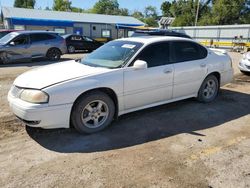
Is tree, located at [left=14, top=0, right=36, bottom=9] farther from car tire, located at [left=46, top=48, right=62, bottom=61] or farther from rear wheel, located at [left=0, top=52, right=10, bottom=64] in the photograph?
rear wheel, located at [left=0, top=52, right=10, bottom=64]

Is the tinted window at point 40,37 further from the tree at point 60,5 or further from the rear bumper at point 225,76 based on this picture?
the tree at point 60,5

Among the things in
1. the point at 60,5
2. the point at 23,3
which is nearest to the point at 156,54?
the point at 60,5

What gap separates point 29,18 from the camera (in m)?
29.3

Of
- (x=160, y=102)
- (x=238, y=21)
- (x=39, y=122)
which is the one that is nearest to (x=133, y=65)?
(x=160, y=102)

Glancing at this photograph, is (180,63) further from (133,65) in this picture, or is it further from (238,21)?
(238,21)

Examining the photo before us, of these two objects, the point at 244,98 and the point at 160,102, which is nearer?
the point at 160,102

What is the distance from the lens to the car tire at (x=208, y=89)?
6141 millimetres

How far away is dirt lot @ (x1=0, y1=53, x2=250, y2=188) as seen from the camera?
3.26 meters

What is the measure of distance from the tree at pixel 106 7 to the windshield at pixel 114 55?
85.1m

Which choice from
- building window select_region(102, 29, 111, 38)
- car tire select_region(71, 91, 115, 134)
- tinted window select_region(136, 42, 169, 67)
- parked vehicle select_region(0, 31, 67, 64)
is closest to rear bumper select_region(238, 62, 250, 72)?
tinted window select_region(136, 42, 169, 67)

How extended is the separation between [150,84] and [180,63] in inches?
37.8

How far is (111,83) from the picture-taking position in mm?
4484

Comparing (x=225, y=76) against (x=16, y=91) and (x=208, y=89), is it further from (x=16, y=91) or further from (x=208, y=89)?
(x=16, y=91)

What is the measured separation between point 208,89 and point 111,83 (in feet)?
9.41
